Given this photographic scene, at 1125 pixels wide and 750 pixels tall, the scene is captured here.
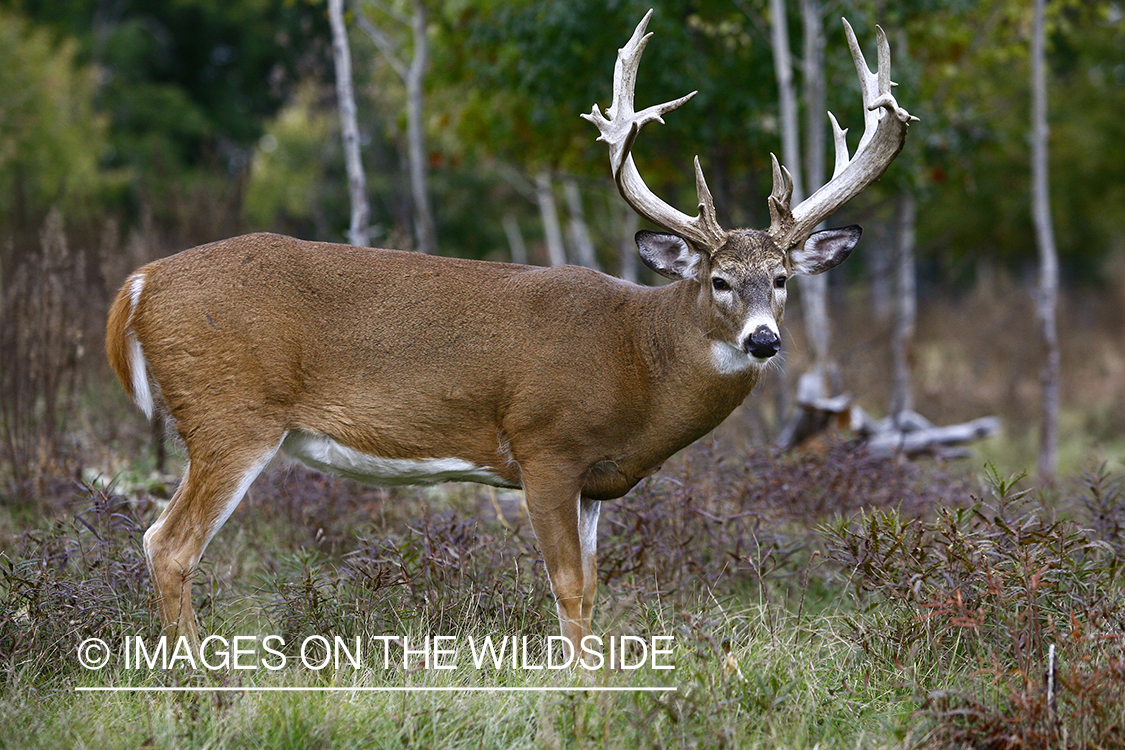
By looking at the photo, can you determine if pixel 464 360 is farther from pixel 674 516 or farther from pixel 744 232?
pixel 674 516

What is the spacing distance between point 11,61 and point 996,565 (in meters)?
19.5

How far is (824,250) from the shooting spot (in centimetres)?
465

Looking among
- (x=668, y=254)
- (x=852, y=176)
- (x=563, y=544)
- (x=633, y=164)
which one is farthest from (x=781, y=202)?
(x=563, y=544)

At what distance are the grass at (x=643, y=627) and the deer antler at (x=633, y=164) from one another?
1.28 meters

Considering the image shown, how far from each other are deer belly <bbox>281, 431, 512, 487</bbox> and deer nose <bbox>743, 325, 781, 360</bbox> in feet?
3.84

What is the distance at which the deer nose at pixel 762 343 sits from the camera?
402 cm

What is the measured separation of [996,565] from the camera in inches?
164

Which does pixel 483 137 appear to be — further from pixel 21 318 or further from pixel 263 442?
pixel 263 442

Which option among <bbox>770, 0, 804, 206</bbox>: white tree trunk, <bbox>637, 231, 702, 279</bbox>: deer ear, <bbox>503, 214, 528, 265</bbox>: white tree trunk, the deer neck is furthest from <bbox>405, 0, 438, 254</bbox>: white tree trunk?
<bbox>503, 214, 528, 265</bbox>: white tree trunk

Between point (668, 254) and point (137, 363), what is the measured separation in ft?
7.18

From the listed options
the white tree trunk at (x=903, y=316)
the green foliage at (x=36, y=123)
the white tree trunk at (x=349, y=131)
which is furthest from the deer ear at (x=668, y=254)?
the green foliage at (x=36, y=123)

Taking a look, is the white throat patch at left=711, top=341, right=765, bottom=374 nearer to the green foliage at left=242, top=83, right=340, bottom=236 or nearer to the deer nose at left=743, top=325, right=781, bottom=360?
the deer nose at left=743, top=325, right=781, bottom=360

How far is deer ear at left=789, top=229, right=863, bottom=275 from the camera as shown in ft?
15.1

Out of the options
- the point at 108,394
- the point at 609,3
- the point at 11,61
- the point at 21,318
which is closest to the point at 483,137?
the point at 609,3
